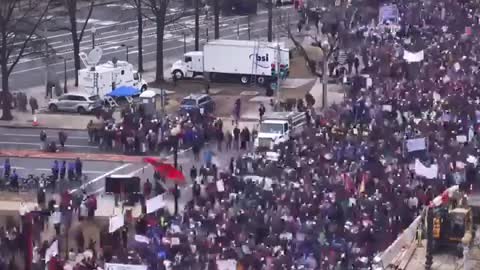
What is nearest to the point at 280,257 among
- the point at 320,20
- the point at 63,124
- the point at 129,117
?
the point at 129,117

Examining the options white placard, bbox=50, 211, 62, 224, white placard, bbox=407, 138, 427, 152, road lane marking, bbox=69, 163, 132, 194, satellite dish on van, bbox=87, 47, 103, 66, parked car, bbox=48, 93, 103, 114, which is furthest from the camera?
satellite dish on van, bbox=87, 47, 103, 66

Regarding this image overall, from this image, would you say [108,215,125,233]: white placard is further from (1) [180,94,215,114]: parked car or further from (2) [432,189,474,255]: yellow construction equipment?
(1) [180,94,215,114]: parked car

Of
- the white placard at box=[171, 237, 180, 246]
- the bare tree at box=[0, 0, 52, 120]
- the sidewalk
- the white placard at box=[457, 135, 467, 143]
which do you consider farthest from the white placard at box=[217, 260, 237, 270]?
the bare tree at box=[0, 0, 52, 120]

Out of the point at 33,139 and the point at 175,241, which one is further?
the point at 33,139

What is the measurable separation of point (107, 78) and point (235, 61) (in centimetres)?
646

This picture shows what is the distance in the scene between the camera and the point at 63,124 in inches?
2132

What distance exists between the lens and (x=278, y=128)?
48719 mm

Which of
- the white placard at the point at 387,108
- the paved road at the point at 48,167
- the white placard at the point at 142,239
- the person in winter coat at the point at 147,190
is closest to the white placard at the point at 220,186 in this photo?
the person in winter coat at the point at 147,190

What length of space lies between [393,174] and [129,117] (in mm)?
14408

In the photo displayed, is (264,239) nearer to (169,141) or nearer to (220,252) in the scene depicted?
(220,252)

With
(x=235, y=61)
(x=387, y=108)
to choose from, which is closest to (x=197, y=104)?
(x=235, y=61)

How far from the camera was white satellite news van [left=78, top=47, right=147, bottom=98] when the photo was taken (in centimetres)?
5850

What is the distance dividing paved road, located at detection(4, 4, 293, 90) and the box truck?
14.5 feet

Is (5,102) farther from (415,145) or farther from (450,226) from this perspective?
(450,226)
